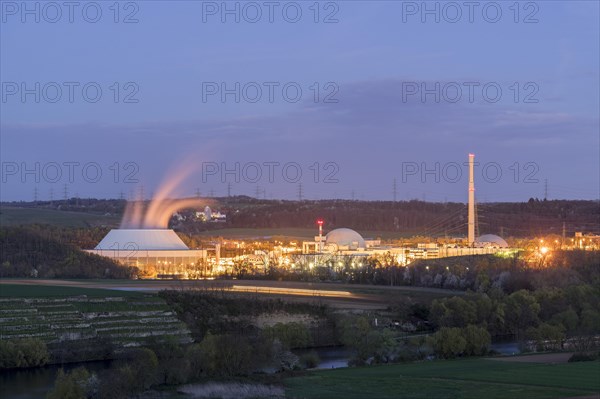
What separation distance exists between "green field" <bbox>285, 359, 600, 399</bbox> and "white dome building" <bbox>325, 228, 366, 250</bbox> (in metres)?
64.8

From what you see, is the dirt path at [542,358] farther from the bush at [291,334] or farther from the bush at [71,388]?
the bush at [71,388]

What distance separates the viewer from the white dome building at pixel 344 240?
10094cm

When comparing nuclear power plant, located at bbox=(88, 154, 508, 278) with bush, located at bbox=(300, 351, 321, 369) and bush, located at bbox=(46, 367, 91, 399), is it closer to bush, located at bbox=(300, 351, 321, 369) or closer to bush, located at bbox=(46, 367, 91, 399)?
bush, located at bbox=(300, 351, 321, 369)

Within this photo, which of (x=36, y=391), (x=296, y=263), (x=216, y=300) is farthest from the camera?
(x=296, y=263)

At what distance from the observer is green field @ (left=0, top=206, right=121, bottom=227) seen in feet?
401

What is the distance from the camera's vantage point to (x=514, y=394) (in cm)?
2756

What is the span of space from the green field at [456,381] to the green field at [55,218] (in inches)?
3456

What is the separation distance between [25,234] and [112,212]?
6578 centimetres

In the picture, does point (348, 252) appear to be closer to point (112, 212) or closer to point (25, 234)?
point (25, 234)

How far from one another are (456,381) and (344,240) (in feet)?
236

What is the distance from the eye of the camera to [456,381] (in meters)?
30.6

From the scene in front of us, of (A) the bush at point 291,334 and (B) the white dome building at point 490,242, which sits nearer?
(A) the bush at point 291,334

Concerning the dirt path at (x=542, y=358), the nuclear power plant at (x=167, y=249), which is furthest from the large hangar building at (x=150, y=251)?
the dirt path at (x=542, y=358)

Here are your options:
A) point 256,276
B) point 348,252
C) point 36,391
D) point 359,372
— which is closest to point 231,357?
point 359,372
